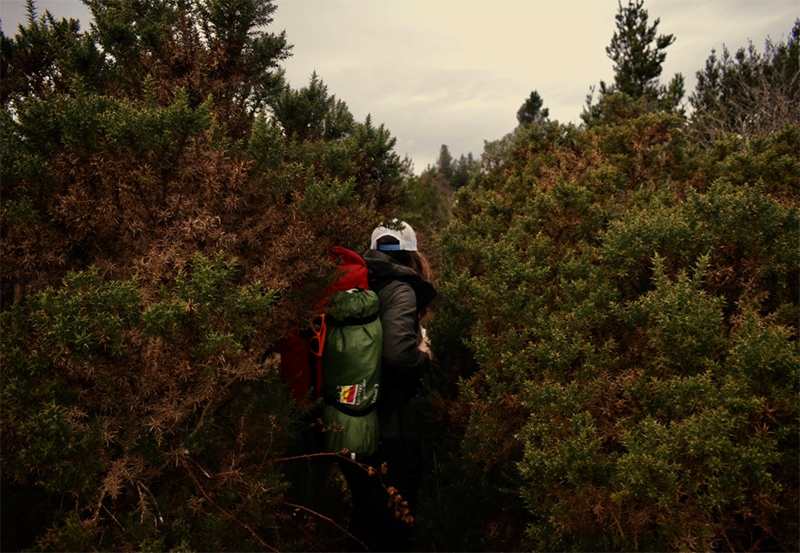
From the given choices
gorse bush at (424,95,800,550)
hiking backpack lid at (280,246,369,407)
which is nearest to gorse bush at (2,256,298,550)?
hiking backpack lid at (280,246,369,407)

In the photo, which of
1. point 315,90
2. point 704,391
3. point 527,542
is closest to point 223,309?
point 704,391

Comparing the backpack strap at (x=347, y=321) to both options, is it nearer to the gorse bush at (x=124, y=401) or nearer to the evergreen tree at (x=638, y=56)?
the gorse bush at (x=124, y=401)

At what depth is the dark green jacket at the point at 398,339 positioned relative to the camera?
3219mm

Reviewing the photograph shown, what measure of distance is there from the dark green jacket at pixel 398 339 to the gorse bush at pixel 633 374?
0.40m

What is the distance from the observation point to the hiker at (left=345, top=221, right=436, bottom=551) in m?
3.34

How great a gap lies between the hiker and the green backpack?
0.76 feet

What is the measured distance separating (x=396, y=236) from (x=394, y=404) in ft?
3.80

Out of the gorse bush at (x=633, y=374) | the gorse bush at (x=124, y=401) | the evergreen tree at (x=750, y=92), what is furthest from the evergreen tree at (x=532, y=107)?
the gorse bush at (x=124, y=401)

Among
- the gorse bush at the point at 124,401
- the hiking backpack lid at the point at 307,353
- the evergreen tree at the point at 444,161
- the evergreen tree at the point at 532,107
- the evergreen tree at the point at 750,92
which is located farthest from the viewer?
the evergreen tree at the point at 444,161

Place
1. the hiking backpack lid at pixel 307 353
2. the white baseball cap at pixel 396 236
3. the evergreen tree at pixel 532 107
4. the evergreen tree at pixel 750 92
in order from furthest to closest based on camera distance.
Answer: the evergreen tree at pixel 532 107
the evergreen tree at pixel 750 92
the white baseball cap at pixel 396 236
the hiking backpack lid at pixel 307 353


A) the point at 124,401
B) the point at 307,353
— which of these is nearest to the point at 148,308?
the point at 124,401

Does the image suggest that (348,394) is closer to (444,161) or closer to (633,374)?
(633,374)

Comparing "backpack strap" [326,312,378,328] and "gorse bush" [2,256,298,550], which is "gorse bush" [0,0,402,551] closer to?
"gorse bush" [2,256,298,550]

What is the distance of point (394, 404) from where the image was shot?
3607mm
